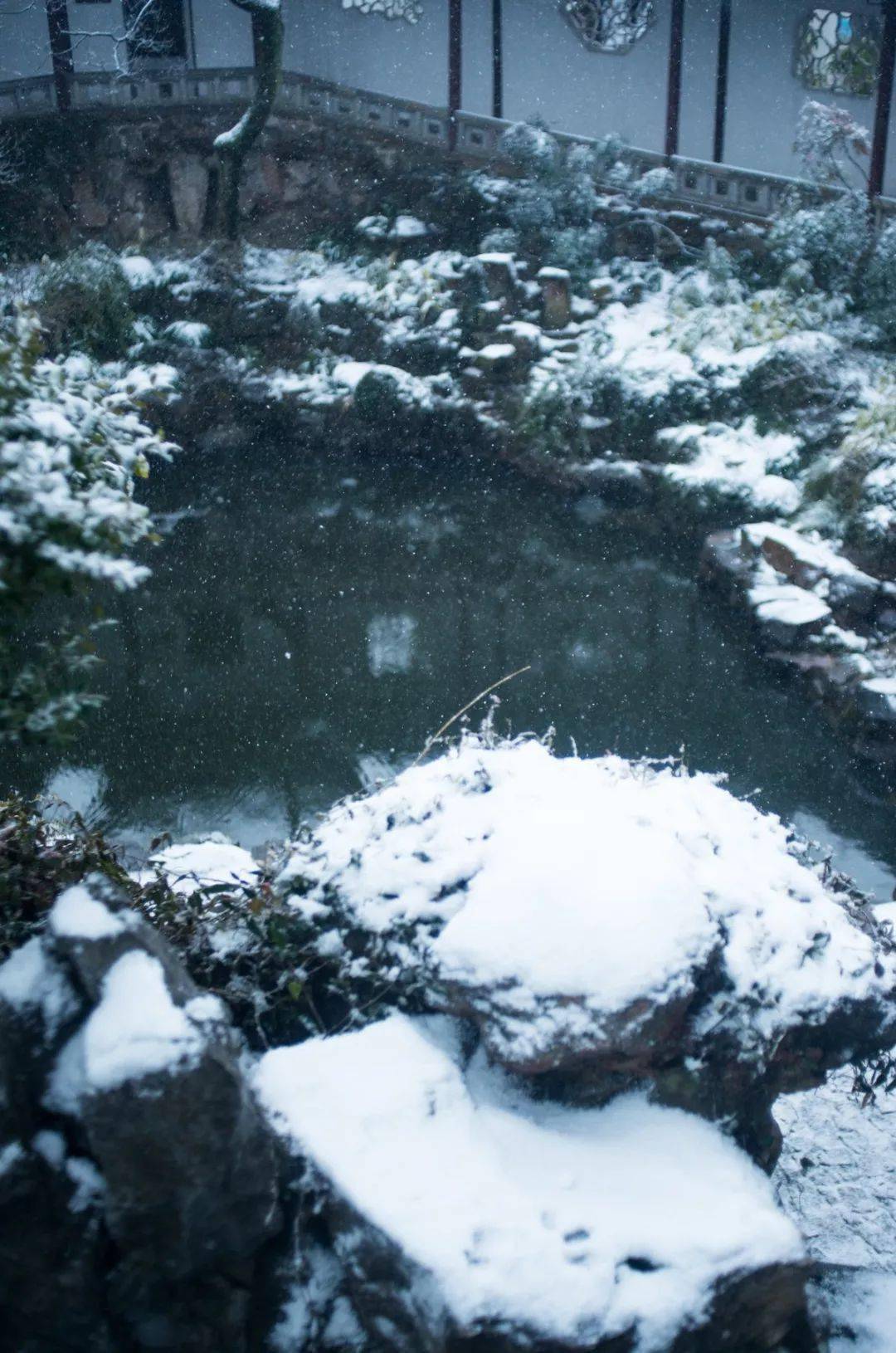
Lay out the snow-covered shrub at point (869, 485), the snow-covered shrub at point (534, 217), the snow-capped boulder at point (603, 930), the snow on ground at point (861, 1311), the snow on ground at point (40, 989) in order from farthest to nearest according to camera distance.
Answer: the snow-covered shrub at point (534, 217), the snow-covered shrub at point (869, 485), the snow on ground at point (861, 1311), the snow-capped boulder at point (603, 930), the snow on ground at point (40, 989)

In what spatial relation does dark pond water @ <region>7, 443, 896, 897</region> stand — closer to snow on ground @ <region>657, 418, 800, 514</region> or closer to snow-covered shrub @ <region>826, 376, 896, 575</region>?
snow on ground @ <region>657, 418, 800, 514</region>

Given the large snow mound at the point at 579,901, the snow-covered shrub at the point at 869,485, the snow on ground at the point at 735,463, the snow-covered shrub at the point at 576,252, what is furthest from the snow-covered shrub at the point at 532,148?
the large snow mound at the point at 579,901

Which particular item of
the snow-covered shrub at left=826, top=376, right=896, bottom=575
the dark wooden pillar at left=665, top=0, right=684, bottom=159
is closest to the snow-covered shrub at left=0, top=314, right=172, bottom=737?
the snow-covered shrub at left=826, top=376, right=896, bottom=575

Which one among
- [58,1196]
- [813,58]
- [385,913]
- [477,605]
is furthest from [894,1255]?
[813,58]

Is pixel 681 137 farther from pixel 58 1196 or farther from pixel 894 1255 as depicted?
pixel 58 1196

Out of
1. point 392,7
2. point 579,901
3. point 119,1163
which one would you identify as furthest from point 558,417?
point 119,1163

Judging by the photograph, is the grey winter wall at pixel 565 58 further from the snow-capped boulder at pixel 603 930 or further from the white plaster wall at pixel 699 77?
the snow-capped boulder at pixel 603 930
